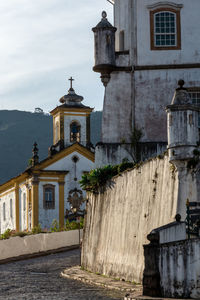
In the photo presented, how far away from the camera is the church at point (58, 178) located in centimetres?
5666

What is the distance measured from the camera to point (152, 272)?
16812 millimetres

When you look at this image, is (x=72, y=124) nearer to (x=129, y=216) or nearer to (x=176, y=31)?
(x=176, y=31)

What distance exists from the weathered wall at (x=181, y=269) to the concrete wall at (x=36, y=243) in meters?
18.2

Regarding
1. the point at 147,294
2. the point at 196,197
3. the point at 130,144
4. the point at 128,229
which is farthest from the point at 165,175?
the point at 130,144

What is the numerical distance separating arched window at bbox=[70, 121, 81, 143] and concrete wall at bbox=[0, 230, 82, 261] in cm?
2271

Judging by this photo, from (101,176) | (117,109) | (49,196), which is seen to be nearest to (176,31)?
(117,109)

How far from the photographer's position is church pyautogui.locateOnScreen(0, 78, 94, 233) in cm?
5666

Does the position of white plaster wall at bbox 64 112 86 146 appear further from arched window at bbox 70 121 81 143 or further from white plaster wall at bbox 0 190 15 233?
white plaster wall at bbox 0 190 15 233

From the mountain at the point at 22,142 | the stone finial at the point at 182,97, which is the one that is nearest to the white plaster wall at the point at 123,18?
the stone finial at the point at 182,97

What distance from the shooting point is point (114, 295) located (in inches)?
706

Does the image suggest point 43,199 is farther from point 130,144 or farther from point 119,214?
point 119,214

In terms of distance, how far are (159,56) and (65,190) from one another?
90.1 feet

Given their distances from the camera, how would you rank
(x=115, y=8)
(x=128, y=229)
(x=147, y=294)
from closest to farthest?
1. (x=147, y=294)
2. (x=128, y=229)
3. (x=115, y=8)

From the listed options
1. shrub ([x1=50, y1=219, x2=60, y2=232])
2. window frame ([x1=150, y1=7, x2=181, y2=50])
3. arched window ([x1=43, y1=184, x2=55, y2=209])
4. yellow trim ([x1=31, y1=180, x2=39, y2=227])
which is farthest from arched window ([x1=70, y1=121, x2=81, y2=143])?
window frame ([x1=150, y1=7, x2=181, y2=50])
